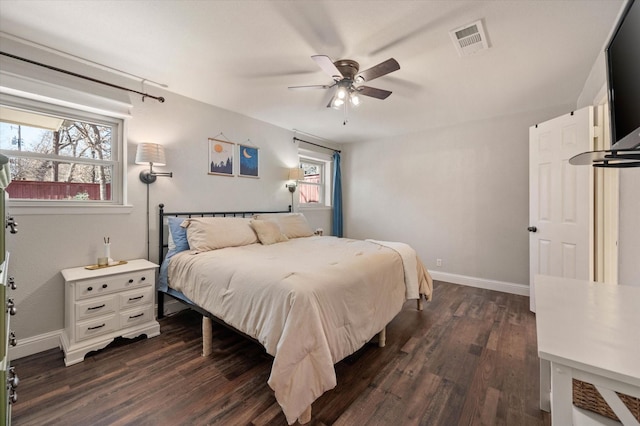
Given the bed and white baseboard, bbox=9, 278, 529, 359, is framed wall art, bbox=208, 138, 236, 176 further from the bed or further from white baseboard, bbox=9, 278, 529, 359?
white baseboard, bbox=9, 278, 529, 359

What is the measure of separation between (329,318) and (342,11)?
77.8 inches

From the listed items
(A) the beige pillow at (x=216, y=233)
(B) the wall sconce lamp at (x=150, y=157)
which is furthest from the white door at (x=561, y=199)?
(B) the wall sconce lamp at (x=150, y=157)

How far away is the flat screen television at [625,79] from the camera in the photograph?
1.00m

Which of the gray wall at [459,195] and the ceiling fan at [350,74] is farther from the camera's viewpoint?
the gray wall at [459,195]

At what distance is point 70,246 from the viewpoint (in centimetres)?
231

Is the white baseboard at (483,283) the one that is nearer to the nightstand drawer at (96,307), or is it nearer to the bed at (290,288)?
the bed at (290,288)

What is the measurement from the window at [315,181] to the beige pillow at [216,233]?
1871 mm

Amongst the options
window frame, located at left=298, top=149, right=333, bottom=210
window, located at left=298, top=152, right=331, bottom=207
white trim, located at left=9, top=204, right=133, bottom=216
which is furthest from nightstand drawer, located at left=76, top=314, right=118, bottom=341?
window frame, located at left=298, top=149, right=333, bottom=210

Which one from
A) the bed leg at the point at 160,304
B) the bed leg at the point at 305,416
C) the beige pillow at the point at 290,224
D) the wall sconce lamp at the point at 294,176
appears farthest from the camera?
the wall sconce lamp at the point at 294,176

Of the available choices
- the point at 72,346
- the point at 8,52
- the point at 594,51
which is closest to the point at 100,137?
the point at 8,52

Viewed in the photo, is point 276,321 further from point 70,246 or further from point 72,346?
point 70,246

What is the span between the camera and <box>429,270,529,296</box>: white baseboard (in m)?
3.52

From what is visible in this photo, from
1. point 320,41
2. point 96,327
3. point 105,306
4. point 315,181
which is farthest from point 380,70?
point 315,181

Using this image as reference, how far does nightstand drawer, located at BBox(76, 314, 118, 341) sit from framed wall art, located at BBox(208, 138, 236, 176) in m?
1.84
